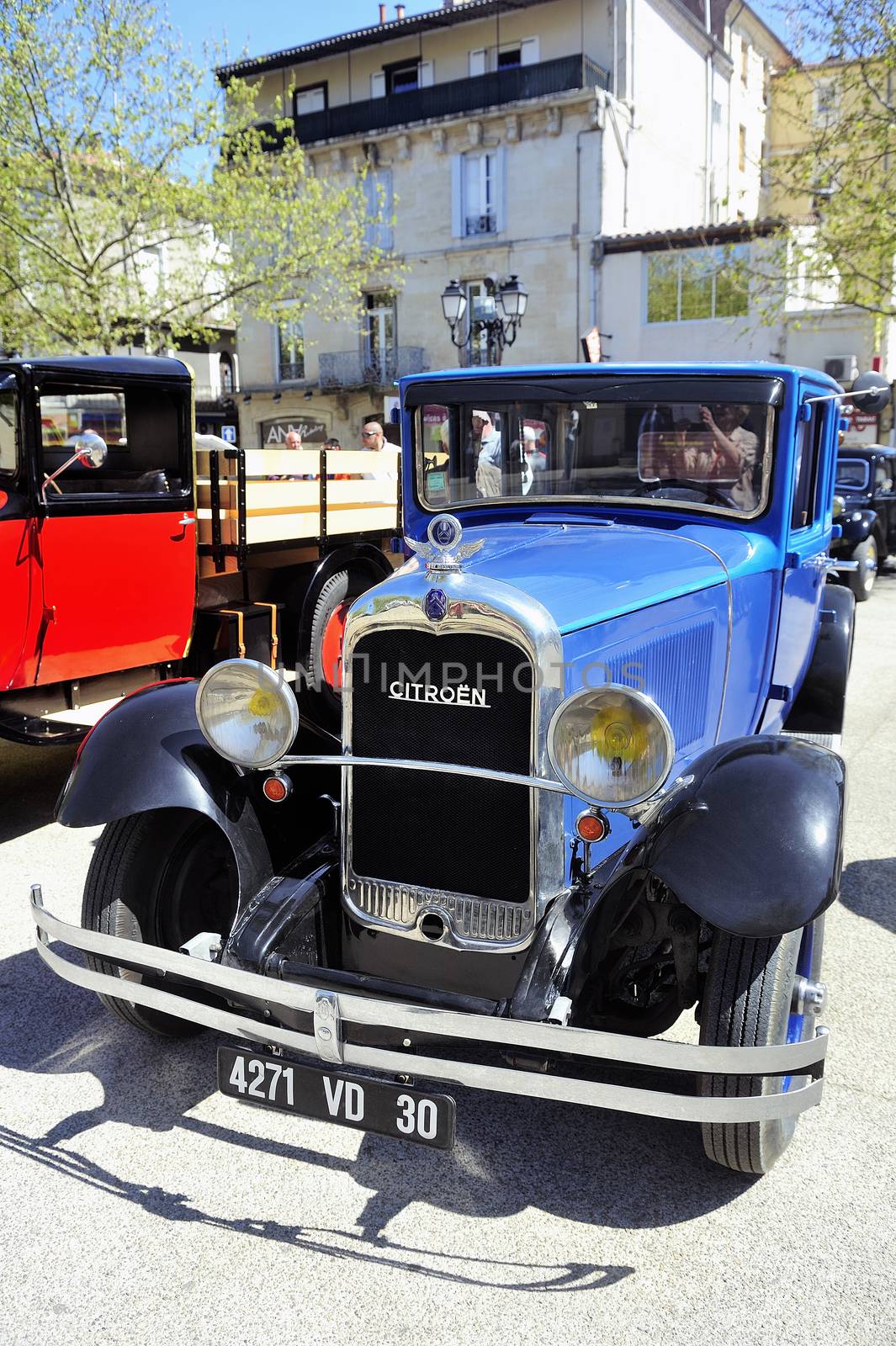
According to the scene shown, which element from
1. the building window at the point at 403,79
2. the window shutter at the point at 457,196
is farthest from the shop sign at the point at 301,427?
the building window at the point at 403,79

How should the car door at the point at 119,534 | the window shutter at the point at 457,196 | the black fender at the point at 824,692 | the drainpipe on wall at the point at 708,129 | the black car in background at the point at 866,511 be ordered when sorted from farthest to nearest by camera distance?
the drainpipe on wall at the point at 708,129 → the window shutter at the point at 457,196 → the black car in background at the point at 866,511 → the car door at the point at 119,534 → the black fender at the point at 824,692

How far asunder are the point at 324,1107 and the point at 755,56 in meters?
34.0

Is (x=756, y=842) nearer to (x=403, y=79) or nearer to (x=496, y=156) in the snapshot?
(x=496, y=156)

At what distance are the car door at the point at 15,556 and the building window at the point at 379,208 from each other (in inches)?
861

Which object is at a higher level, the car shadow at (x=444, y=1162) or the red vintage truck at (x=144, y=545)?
the red vintage truck at (x=144, y=545)

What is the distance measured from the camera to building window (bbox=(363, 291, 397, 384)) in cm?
2538

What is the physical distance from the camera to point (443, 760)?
A: 253 centimetres

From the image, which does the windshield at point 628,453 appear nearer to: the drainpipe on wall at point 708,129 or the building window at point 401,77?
the building window at point 401,77

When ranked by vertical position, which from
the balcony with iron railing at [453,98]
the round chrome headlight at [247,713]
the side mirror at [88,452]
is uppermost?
the balcony with iron railing at [453,98]

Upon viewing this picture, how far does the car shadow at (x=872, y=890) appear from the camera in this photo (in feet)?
A: 13.1

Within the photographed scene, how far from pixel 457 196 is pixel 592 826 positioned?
2435 cm

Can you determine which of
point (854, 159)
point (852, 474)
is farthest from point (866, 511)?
point (854, 159)

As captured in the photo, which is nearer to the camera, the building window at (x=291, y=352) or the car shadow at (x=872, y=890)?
the car shadow at (x=872, y=890)

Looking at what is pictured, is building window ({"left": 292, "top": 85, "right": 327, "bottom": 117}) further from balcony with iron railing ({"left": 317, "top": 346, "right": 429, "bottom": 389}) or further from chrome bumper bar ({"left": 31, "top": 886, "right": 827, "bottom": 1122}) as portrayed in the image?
chrome bumper bar ({"left": 31, "top": 886, "right": 827, "bottom": 1122})
